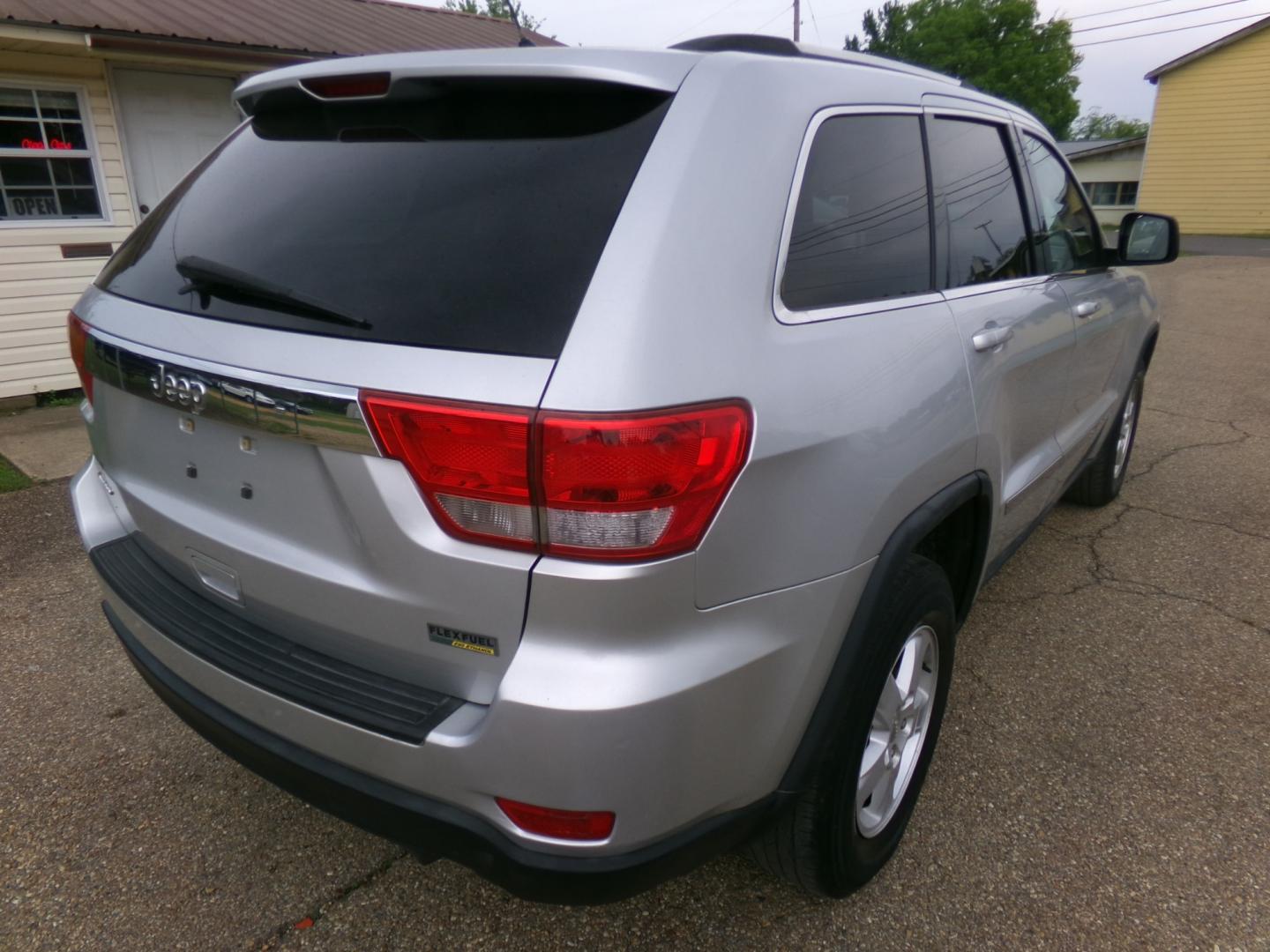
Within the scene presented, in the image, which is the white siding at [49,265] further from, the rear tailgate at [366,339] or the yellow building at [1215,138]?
the yellow building at [1215,138]

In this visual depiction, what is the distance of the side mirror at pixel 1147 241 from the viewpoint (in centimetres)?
352

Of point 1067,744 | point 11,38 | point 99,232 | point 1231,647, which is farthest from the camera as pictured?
point 99,232

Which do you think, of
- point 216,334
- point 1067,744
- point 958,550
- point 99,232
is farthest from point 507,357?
point 99,232

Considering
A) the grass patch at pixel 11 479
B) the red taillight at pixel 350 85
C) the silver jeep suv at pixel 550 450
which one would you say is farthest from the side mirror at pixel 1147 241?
the grass patch at pixel 11 479

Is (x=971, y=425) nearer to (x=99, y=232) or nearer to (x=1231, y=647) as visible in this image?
(x=1231, y=647)

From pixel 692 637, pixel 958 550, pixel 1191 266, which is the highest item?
pixel 692 637

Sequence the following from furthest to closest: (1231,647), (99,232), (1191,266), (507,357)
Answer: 1. (1191,266)
2. (99,232)
3. (1231,647)
4. (507,357)

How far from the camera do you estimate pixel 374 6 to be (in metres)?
10.1

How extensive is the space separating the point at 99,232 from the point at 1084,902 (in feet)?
26.0

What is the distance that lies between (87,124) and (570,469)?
24.8 feet

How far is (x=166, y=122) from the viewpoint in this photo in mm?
7418

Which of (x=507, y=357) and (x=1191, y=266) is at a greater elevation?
(x=507, y=357)

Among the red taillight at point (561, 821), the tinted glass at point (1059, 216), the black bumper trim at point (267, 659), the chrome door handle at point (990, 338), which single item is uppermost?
the tinted glass at point (1059, 216)

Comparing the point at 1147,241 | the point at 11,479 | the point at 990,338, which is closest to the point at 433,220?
the point at 990,338
